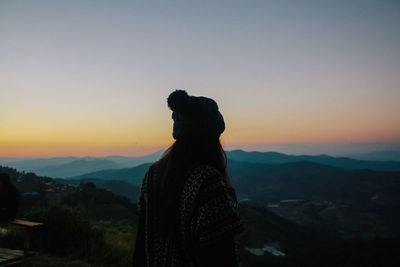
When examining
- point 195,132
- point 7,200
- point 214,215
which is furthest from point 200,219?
point 7,200

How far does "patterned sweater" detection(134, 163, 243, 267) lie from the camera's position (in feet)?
3.77

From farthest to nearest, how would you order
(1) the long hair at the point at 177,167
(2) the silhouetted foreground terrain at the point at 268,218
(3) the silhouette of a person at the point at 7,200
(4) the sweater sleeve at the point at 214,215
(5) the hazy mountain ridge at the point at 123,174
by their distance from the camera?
(5) the hazy mountain ridge at the point at 123,174
(2) the silhouetted foreground terrain at the point at 268,218
(3) the silhouette of a person at the point at 7,200
(1) the long hair at the point at 177,167
(4) the sweater sleeve at the point at 214,215

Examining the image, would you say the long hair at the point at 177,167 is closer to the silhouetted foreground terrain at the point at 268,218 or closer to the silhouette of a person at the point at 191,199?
the silhouette of a person at the point at 191,199

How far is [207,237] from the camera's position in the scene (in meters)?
1.13

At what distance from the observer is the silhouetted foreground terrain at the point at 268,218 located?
5797 mm

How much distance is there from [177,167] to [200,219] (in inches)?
11.6

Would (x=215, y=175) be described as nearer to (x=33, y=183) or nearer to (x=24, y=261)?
(x=24, y=261)

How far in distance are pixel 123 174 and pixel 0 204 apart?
443 ft

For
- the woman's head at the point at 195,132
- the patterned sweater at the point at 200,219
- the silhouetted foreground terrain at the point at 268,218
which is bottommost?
the silhouetted foreground terrain at the point at 268,218

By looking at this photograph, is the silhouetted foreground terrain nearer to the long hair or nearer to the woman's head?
the long hair

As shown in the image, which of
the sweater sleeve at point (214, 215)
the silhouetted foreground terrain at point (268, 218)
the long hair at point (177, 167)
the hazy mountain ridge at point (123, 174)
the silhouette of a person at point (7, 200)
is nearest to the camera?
the sweater sleeve at point (214, 215)

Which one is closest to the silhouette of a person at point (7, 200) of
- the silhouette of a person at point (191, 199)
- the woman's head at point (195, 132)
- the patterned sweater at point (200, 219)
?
A: the silhouette of a person at point (191, 199)

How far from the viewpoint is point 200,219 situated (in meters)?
1.16

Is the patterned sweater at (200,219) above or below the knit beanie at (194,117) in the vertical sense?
below
